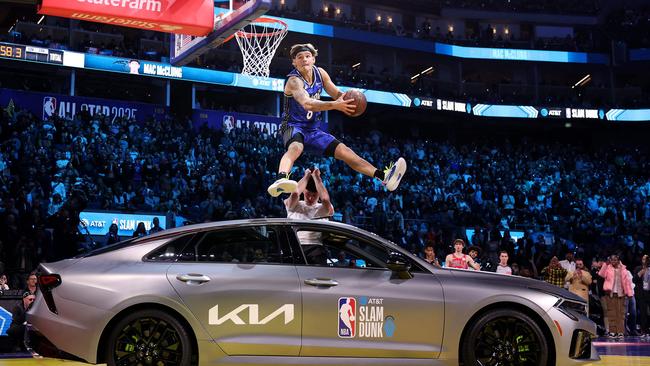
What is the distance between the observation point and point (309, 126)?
9508 millimetres

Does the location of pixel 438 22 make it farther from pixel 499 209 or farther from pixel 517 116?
pixel 499 209

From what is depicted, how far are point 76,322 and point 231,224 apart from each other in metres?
1.49

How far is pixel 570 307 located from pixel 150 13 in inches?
278

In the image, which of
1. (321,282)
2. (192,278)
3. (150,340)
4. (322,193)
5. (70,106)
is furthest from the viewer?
(70,106)

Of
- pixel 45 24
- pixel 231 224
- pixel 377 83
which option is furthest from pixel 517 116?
pixel 231 224

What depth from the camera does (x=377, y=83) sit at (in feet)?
118

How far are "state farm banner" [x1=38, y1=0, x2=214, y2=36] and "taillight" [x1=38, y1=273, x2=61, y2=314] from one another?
5.05m

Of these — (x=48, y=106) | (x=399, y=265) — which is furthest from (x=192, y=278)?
(x=48, y=106)

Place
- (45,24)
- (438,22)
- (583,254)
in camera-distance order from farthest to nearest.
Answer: (438,22) < (45,24) < (583,254)

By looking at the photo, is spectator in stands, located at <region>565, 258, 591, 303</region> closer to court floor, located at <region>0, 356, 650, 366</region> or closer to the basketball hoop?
court floor, located at <region>0, 356, 650, 366</region>

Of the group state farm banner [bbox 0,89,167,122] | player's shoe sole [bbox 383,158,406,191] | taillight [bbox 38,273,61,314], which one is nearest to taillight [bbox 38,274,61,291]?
taillight [bbox 38,273,61,314]

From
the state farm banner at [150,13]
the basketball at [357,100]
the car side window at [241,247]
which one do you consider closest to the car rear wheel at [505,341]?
the car side window at [241,247]

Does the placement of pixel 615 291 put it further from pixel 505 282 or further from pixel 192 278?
pixel 192 278

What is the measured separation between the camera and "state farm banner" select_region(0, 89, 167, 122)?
2758 centimetres
